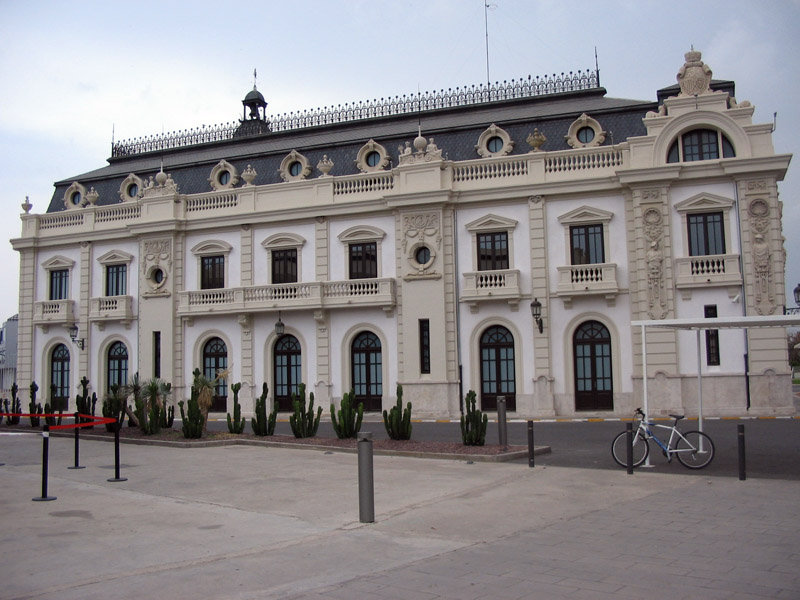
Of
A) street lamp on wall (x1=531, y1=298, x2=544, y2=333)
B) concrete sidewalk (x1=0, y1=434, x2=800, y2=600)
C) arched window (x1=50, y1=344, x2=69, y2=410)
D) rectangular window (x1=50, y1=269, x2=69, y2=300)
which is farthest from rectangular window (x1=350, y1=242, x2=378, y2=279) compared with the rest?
concrete sidewalk (x1=0, y1=434, x2=800, y2=600)

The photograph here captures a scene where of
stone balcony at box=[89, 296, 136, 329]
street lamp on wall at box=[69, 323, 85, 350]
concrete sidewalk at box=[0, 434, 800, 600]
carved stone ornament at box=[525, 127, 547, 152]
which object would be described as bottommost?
concrete sidewalk at box=[0, 434, 800, 600]

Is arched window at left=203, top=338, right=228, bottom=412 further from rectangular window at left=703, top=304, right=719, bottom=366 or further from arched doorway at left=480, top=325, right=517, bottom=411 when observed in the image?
rectangular window at left=703, top=304, right=719, bottom=366

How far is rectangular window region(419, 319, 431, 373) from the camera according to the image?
28297mm

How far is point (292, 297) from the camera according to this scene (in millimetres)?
30172

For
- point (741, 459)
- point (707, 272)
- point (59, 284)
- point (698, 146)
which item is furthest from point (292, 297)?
point (741, 459)

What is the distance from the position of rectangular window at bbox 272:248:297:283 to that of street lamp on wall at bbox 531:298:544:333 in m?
10.0

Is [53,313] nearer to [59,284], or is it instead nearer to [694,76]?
[59,284]

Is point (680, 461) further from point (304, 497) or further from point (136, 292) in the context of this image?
point (136, 292)

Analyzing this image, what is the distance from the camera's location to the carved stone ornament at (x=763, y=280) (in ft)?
80.8

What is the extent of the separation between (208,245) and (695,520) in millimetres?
26387

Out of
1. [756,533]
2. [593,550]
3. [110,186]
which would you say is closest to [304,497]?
[593,550]

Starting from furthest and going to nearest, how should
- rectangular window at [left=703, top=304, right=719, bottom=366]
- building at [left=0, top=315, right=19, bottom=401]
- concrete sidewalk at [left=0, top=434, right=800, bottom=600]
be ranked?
building at [left=0, top=315, right=19, bottom=401]
rectangular window at [left=703, top=304, right=719, bottom=366]
concrete sidewalk at [left=0, top=434, right=800, bottom=600]

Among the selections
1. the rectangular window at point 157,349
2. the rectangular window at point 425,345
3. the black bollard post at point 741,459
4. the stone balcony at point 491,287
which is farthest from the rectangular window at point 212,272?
the black bollard post at point 741,459

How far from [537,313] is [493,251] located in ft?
10.3
